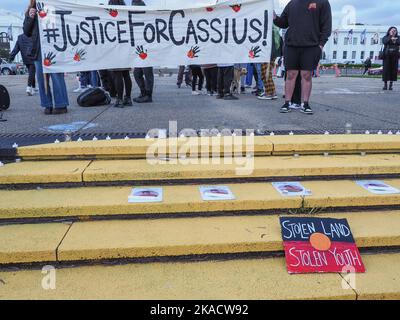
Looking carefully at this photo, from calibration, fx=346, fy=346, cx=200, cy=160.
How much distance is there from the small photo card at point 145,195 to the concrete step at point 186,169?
0.13 m

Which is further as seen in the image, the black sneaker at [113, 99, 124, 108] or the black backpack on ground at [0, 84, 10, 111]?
the black sneaker at [113, 99, 124, 108]

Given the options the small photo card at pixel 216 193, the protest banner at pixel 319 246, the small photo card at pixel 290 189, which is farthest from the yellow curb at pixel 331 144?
the protest banner at pixel 319 246

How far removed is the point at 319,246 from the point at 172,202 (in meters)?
1.18

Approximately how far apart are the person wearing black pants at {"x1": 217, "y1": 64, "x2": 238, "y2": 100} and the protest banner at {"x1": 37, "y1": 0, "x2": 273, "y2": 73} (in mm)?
1808

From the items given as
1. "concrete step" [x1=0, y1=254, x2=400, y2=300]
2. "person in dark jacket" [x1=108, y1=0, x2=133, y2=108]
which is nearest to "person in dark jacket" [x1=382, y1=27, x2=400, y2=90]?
"person in dark jacket" [x1=108, y1=0, x2=133, y2=108]

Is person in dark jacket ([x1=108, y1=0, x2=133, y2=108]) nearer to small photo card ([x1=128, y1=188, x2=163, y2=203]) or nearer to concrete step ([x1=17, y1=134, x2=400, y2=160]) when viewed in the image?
concrete step ([x1=17, y1=134, x2=400, y2=160])

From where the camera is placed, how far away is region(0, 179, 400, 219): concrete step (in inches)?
109

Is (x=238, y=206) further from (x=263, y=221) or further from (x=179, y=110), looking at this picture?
(x=179, y=110)

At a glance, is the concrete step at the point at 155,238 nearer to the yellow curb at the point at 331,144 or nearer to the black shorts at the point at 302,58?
the yellow curb at the point at 331,144

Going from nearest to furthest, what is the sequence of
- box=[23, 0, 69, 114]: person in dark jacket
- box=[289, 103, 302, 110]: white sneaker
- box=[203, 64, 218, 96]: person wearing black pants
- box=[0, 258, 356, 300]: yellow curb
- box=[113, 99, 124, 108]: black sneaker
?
box=[0, 258, 356, 300]: yellow curb, box=[23, 0, 69, 114]: person in dark jacket, box=[289, 103, 302, 110]: white sneaker, box=[113, 99, 124, 108]: black sneaker, box=[203, 64, 218, 96]: person wearing black pants

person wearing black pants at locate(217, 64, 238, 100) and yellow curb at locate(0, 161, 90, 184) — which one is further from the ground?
person wearing black pants at locate(217, 64, 238, 100)

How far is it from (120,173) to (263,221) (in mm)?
1316

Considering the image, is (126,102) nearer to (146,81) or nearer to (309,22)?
(146,81)

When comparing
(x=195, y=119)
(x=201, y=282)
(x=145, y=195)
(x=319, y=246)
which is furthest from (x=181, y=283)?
(x=195, y=119)
